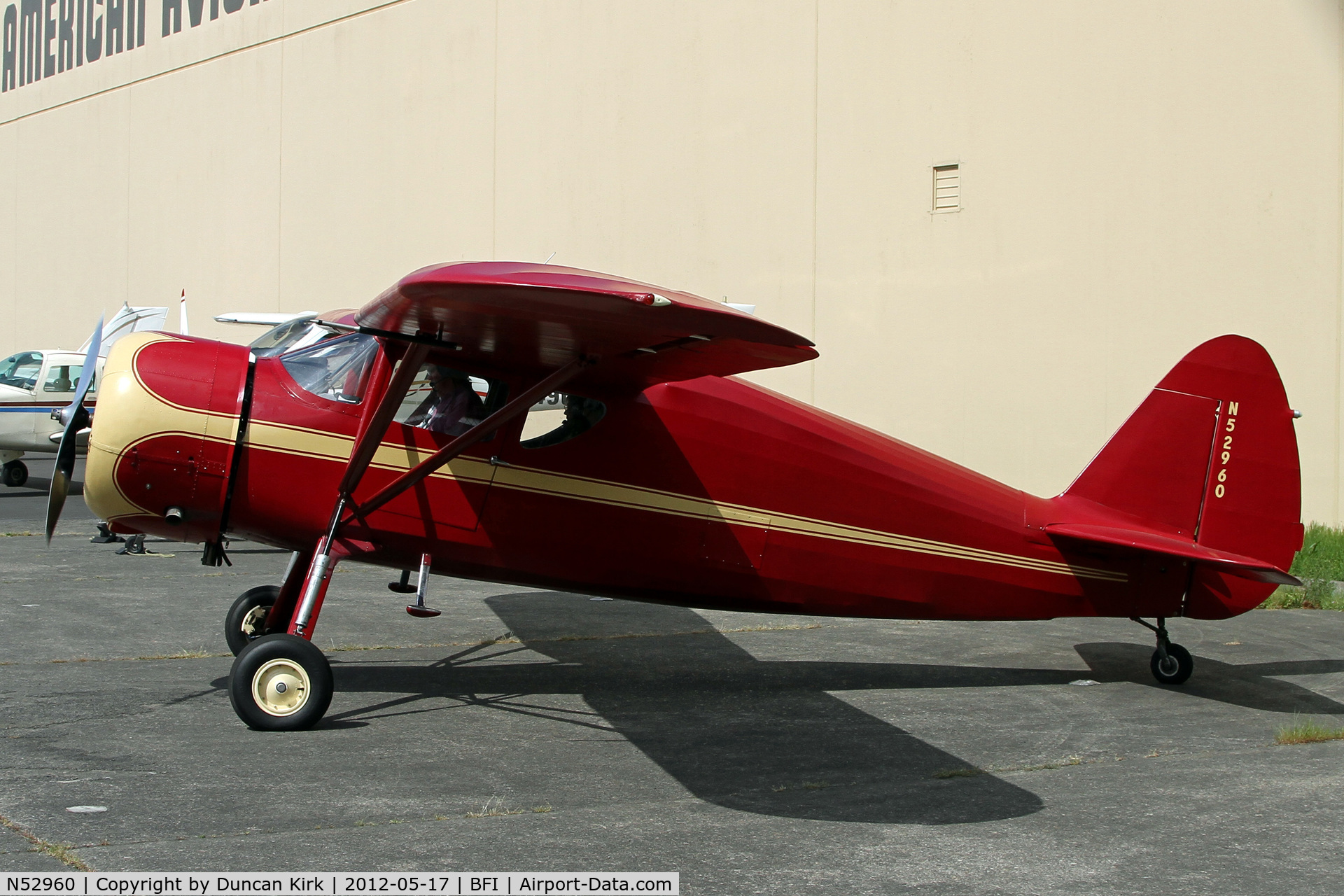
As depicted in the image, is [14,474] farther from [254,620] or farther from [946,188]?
[946,188]

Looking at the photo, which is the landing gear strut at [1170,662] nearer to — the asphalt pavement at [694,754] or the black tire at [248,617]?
the asphalt pavement at [694,754]

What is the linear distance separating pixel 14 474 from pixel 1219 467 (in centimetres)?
2032

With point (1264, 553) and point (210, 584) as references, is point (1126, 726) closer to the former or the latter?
point (1264, 553)

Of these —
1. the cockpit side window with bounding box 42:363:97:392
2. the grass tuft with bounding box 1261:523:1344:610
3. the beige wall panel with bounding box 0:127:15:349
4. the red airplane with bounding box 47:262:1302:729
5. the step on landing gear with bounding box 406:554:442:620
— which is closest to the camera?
the red airplane with bounding box 47:262:1302:729

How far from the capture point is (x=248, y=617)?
26.1 feet

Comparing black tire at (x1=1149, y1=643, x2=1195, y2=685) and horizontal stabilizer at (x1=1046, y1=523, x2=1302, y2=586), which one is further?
black tire at (x1=1149, y1=643, x2=1195, y2=685)

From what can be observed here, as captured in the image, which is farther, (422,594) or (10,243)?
(10,243)

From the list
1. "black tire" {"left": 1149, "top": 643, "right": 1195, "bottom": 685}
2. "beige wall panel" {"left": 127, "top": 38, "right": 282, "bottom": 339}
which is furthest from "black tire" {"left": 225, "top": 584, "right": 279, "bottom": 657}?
"beige wall panel" {"left": 127, "top": 38, "right": 282, "bottom": 339}

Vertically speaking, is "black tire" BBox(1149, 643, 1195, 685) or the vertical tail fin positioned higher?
the vertical tail fin

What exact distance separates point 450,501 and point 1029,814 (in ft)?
11.8

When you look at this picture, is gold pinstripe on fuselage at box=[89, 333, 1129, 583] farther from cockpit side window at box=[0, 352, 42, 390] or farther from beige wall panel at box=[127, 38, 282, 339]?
beige wall panel at box=[127, 38, 282, 339]

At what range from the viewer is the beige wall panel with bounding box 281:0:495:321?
21547 mm

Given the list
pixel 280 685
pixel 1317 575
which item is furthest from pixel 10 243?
pixel 1317 575

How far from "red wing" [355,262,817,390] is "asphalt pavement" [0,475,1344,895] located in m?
2.03
